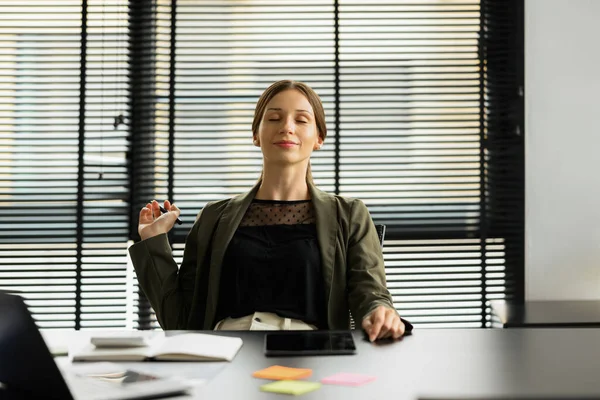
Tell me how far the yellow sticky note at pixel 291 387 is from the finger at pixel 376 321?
1.41 feet

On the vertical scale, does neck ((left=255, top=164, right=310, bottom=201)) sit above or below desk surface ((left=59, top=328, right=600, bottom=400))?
above

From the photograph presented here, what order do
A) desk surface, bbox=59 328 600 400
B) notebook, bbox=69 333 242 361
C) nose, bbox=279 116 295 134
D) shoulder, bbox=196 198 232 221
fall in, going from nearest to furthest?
desk surface, bbox=59 328 600 400
notebook, bbox=69 333 242 361
nose, bbox=279 116 295 134
shoulder, bbox=196 198 232 221

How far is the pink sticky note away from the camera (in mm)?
1197

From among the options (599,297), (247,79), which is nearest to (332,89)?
(247,79)

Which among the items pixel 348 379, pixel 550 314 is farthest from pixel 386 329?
pixel 550 314

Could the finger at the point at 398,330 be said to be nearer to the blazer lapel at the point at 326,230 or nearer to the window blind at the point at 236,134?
the blazer lapel at the point at 326,230

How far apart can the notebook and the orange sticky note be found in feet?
0.42

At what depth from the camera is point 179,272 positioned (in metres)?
2.24

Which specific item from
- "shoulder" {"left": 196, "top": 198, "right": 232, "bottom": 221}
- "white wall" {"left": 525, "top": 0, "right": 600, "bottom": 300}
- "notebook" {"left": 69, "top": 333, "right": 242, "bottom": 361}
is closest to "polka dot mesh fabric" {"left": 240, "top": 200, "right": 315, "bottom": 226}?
"shoulder" {"left": 196, "top": 198, "right": 232, "bottom": 221}

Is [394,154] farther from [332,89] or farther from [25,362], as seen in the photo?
[25,362]

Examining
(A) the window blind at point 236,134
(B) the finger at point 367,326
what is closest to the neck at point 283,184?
(B) the finger at point 367,326

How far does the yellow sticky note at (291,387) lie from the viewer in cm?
114

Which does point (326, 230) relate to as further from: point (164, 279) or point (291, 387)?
point (291, 387)

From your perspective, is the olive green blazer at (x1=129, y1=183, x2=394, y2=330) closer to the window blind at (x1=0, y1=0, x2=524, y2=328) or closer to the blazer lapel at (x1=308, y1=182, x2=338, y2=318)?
the blazer lapel at (x1=308, y1=182, x2=338, y2=318)
